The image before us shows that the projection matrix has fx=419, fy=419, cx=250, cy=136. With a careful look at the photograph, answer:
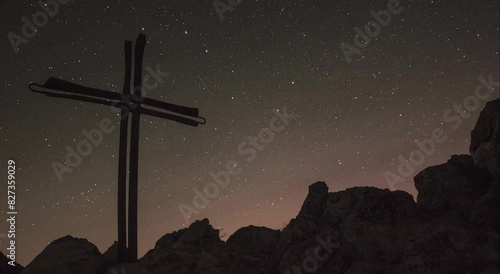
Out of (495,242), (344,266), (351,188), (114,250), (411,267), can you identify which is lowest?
(495,242)

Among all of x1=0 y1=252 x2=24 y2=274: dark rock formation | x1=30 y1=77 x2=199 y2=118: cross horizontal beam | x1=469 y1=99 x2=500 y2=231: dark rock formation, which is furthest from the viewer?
x1=0 y1=252 x2=24 y2=274: dark rock formation

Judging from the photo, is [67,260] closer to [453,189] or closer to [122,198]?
[122,198]

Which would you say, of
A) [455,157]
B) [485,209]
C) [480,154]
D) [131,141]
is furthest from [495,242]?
[131,141]

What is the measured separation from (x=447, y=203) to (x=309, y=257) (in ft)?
14.9

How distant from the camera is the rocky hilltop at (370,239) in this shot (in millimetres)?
10891

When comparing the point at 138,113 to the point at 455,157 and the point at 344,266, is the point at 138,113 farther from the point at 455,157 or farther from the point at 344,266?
the point at 455,157

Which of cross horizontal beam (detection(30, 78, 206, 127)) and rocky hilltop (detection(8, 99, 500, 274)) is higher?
cross horizontal beam (detection(30, 78, 206, 127))

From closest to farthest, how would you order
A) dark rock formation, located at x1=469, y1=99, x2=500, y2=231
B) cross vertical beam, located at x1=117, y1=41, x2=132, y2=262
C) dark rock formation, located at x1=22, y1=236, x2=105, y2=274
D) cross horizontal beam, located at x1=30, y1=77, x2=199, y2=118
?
1. dark rock formation, located at x1=469, y1=99, x2=500, y2=231
2. cross horizontal beam, located at x1=30, y1=77, x2=199, y2=118
3. dark rock formation, located at x1=22, y1=236, x2=105, y2=274
4. cross vertical beam, located at x1=117, y1=41, x2=132, y2=262

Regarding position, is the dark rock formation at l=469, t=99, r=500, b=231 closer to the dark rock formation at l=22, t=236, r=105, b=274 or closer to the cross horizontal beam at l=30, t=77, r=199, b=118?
the cross horizontal beam at l=30, t=77, r=199, b=118

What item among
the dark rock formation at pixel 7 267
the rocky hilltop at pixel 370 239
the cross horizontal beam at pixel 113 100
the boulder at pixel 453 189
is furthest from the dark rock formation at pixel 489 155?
the dark rock formation at pixel 7 267

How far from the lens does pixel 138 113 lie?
13141 millimetres

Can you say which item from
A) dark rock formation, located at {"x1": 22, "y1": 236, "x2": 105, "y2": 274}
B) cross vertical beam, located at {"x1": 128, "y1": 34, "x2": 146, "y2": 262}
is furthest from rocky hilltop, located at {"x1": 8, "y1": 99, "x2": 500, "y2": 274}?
cross vertical beam, located at {"x1": 128, "y1": 34, "x2": 146, "y2": 262}

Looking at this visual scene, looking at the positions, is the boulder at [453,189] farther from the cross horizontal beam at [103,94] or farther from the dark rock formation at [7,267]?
the dark rock formation at [7,267]

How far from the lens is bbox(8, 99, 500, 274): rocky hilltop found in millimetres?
10891
